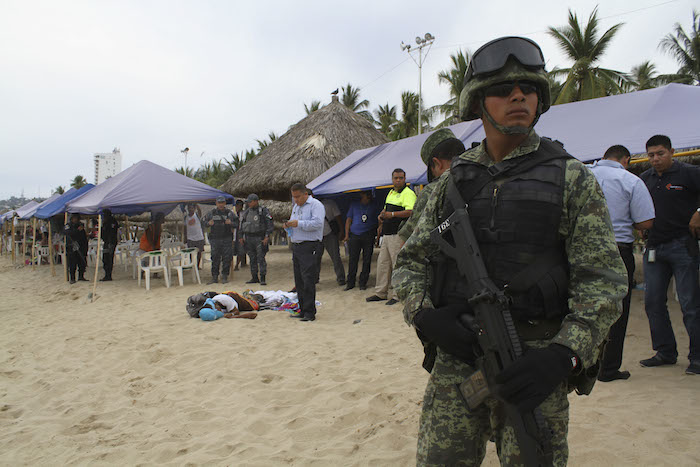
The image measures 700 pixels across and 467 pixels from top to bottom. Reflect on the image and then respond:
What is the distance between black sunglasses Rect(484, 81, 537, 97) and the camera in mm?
1373

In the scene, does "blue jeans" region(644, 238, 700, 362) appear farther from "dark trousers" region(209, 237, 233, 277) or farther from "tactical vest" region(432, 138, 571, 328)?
"dark trousers" region(209, 237, 233, 277)

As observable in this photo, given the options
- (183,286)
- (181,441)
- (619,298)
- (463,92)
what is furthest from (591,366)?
(183,286)

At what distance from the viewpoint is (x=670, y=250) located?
3.56 metres

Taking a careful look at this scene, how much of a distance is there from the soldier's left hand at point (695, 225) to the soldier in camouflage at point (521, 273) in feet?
8.92

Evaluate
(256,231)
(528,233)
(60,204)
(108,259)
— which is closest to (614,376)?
(528,233)

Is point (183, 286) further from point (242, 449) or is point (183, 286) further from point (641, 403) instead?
point (641, 403)

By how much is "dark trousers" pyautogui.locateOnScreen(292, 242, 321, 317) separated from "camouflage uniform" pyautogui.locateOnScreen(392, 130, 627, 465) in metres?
4.32

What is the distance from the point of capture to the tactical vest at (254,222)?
356 inches

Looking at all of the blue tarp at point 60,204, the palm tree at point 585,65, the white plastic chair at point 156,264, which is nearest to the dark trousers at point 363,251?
the white plastic chair at point 156,264

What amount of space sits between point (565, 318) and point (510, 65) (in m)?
0.80

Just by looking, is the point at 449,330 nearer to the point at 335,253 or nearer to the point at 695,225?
the point at 695,225

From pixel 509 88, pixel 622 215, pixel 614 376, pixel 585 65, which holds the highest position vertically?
Answer: pixel 585 65

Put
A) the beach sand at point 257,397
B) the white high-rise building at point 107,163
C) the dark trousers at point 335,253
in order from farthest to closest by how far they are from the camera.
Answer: the white high-rise building at point 107,163, the dark trousers at point 335,253, the beach sand at point 257,397

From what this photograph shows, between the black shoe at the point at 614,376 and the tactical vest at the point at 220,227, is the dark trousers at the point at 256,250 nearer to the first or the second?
the tactical vest at the point at 220,227
